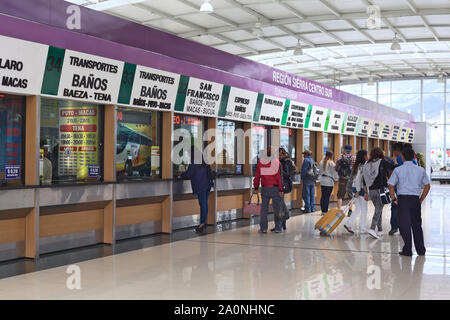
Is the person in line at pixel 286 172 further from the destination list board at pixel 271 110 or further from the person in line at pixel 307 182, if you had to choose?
the person in line at pixel 307 182

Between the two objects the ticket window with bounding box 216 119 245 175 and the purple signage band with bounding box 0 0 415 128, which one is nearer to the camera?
the purple signage band with bounding box 0 0 415 128

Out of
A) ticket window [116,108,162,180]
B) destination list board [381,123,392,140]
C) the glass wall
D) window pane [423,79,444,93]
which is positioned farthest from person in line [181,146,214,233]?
window pane [423,79,444,93]

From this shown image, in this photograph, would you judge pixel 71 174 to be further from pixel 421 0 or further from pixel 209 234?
pixel 421 0

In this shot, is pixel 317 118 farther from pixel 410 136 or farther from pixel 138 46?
pixel 410 136

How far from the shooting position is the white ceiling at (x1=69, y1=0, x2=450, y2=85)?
50.8ft

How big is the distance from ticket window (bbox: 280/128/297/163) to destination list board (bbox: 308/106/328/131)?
0.58m

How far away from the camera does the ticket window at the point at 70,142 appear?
7.02 m

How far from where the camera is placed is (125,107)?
26.8 ft

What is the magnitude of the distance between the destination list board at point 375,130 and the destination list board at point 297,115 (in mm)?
6550

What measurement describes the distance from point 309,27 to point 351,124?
357 centimetres

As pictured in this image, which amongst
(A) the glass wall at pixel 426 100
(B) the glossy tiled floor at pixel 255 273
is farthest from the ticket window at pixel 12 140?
(A) the glass wall at pixel 426 100

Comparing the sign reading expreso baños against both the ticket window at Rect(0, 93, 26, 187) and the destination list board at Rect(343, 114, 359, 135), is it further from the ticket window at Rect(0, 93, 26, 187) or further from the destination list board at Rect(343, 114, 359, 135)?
the destination list board at Rect(343, 114, 359, 135)

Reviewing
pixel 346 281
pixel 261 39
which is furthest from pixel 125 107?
pixel 261 39

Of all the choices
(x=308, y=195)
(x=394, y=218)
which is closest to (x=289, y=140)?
(x=308, y=195)
